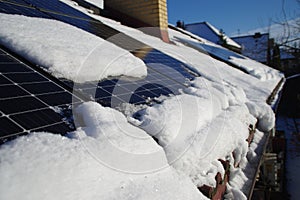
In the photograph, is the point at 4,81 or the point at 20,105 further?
the point at 4,81

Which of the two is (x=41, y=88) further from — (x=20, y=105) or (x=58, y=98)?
(x=20, y=105)

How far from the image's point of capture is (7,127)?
932 millimetres

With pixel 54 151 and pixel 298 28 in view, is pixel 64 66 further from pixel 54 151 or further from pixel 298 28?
pixel 298 28

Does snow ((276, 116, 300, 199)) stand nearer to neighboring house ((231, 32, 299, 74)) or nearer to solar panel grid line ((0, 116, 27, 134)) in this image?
solar panel grid line ((0, 116, 27, 134))

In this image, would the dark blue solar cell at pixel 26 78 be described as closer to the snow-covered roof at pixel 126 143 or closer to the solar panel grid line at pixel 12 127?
the snow-covered roof at pixel 126 143

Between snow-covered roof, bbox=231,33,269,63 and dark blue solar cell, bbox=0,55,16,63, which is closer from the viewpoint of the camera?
dark blue solar cell, bbox=0,55,16,63

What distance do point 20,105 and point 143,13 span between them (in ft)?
16.9

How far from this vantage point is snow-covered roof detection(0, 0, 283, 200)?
791 millimetres

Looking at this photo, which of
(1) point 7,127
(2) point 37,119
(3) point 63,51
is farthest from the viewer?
(3) point 63,51

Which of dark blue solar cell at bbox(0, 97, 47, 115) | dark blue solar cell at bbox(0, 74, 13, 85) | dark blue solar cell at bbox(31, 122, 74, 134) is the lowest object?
dark blue solar cell at bbox(31, 122, 74, 134)

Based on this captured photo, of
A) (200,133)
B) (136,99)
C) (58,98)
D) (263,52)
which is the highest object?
(58,98)

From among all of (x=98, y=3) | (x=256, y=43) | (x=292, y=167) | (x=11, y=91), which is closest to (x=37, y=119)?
(x=11, y=91)

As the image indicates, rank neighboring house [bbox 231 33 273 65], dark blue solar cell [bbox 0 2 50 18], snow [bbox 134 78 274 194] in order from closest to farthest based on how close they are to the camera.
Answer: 1. snow [bbox 134 78 274 194]
2. dark blue solar cell [bbox 0 2 50 18]
3. neighboring house [bbox 231 33 273 65]

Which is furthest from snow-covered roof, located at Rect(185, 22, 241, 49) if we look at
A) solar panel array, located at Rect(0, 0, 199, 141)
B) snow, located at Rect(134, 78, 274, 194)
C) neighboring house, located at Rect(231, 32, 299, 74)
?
solar panel array, located at Rect(0, 0, 199, 141)
